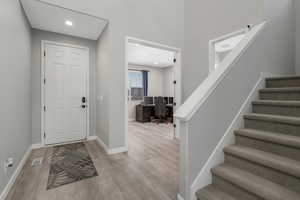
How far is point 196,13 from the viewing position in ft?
11.0

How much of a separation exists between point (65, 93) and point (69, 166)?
5.89ft

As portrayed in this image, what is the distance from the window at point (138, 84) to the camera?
6660 millimetres

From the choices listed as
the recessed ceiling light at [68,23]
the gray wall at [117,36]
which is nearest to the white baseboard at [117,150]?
the gray wall at [117,36]

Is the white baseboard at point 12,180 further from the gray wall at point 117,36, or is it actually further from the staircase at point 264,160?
the staircase at point 264,160

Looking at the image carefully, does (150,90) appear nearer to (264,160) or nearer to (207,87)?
(207,87)

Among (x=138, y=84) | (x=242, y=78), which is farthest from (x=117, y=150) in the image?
(x=138, y=84)

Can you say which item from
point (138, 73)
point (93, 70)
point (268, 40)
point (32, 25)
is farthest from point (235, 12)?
point (138, 73)

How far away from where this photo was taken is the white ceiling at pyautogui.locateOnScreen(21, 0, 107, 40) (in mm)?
2297

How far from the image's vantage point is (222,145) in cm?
152

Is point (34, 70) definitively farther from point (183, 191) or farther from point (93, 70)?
point (183, 191)

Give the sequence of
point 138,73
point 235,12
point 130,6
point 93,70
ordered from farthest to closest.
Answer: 1. point 138,73
2. point 93,70
3. point 130,6
4. point 235,12

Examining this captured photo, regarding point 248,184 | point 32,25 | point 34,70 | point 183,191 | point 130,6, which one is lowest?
point 183,191

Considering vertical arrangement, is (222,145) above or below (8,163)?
above

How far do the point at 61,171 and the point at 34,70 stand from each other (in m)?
2.29
